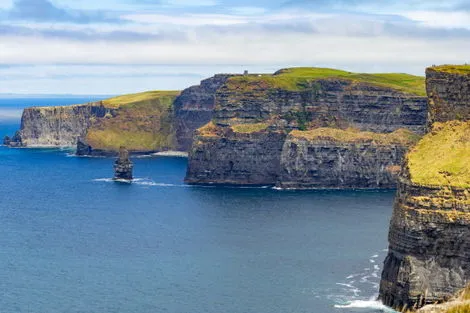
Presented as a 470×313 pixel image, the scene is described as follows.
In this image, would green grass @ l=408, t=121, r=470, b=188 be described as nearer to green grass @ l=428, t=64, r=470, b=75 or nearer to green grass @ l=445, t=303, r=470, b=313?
green grass @ l=428, t=64, r=470, b=75

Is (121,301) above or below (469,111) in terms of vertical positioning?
below

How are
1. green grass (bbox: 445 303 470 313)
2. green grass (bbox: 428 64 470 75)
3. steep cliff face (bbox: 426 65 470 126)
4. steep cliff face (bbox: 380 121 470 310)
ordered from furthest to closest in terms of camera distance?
green grass (bbox: 428 64 470 75) → steep cliff face (bbox: 426 65 470 126) → steep cliff face (bbox: 380 121 470 310) → green grass (bbox: 445 303 470 313)

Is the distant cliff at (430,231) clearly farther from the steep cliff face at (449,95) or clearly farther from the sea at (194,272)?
the steep cliff face at (449,95)

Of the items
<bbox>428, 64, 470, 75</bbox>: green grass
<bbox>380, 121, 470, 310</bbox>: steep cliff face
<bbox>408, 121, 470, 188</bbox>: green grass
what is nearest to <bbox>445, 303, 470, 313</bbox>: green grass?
<bbox>380, 121, 470, 310</bbox>: steep cliff face

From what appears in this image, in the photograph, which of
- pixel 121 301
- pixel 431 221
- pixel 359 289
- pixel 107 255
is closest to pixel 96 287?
pixel 121 301

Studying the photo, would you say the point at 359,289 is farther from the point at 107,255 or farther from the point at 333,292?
the point at 107,255

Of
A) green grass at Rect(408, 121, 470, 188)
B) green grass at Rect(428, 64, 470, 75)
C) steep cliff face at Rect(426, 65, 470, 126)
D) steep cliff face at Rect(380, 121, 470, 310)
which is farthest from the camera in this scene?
green grass at Rect(428, 64, 470, 75)
